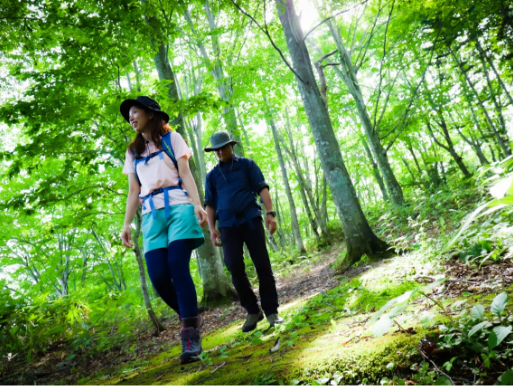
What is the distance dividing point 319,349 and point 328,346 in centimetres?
6

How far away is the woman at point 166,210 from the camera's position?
2.69 meters

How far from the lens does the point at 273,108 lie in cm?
1348

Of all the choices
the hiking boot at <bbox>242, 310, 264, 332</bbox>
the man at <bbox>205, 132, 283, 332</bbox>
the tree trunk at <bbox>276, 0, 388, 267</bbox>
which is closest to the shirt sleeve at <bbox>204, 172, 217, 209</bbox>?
the man at <bbox>205, 132, 283, 332</bbox>

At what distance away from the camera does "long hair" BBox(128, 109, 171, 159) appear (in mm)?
2983

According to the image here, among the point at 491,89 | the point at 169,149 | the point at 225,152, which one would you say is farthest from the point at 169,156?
the point at 491,89

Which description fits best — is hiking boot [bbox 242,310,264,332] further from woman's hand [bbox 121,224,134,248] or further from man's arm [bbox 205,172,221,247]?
woman's hand [bbox 121,224,134,248]

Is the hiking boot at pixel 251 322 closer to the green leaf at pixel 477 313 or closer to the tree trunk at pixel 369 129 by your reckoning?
the green leaf at pixel 477 313

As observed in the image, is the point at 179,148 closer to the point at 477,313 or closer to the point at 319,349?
the point at 319,349

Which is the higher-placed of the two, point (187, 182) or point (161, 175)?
point (161, 175)

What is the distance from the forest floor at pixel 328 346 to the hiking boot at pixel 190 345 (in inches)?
2.3

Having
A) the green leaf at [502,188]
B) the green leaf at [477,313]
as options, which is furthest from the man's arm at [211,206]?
the green leaf at [502,188]

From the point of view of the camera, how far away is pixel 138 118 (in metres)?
2.99

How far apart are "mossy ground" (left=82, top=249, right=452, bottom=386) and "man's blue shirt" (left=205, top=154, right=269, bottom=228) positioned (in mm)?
1155

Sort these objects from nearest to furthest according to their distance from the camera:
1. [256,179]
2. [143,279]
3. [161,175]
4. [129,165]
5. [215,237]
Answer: [161,175], [129,165], [256,179], [215,237], [143,279]
